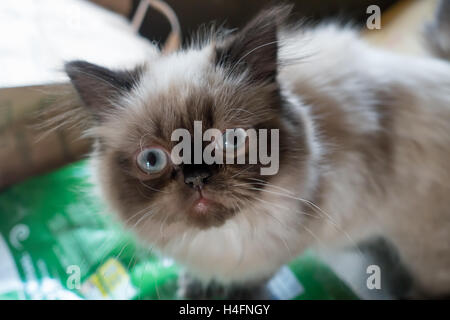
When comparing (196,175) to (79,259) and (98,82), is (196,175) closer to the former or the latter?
(98,82)

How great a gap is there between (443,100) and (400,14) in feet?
2.34

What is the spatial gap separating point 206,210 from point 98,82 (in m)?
0.31

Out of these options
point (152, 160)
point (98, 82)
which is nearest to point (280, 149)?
point (152, 160)

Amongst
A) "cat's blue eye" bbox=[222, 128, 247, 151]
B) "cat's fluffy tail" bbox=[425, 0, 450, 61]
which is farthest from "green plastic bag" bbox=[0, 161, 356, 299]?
"cat's fluffy tail" bbox=[425, 0, 450, 61]

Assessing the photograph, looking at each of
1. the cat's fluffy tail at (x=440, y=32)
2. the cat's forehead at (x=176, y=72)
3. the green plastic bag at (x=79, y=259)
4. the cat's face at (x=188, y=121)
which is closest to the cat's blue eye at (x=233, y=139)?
the cat's face at (x=188, y=121)

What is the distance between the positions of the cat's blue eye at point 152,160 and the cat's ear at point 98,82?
142mm

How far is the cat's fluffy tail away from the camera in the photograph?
1108mm

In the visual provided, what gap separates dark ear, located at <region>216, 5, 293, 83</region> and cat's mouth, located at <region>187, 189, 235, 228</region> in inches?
9.4

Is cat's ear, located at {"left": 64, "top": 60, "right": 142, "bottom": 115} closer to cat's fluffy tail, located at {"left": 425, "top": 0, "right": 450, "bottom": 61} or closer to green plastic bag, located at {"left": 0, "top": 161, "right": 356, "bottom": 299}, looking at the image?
green plastic bag, located at {"left": 0, "top": 161, "right": 356, "bottom": 299}

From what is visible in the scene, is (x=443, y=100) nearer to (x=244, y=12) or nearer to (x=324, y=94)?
(x=324, y=94)

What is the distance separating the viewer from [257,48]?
766mm

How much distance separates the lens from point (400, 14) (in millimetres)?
1543

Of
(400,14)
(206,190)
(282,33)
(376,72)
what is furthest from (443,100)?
(400,14)

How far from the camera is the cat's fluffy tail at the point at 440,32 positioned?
1.11m
